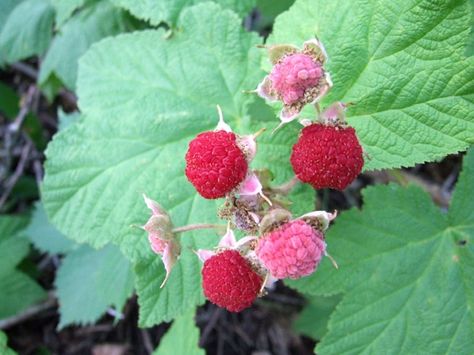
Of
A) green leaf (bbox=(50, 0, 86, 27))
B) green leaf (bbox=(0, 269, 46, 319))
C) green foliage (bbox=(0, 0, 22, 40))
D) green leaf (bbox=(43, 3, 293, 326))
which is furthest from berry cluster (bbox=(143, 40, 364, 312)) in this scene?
green foliage (bbox=(0, 0, 22, 40))

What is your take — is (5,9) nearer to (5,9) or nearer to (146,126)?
(5,9)

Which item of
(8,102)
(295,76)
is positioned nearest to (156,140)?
(295,76)

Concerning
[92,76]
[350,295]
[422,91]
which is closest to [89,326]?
[92,76]

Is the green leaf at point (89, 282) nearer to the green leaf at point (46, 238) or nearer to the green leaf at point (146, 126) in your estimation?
the green leaf at point (46, 238)

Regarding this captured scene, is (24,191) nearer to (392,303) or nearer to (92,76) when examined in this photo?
(92,76)

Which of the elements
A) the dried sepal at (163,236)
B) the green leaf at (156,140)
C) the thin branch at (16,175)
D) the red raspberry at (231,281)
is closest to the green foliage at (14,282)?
the thin branch at (16,175)
